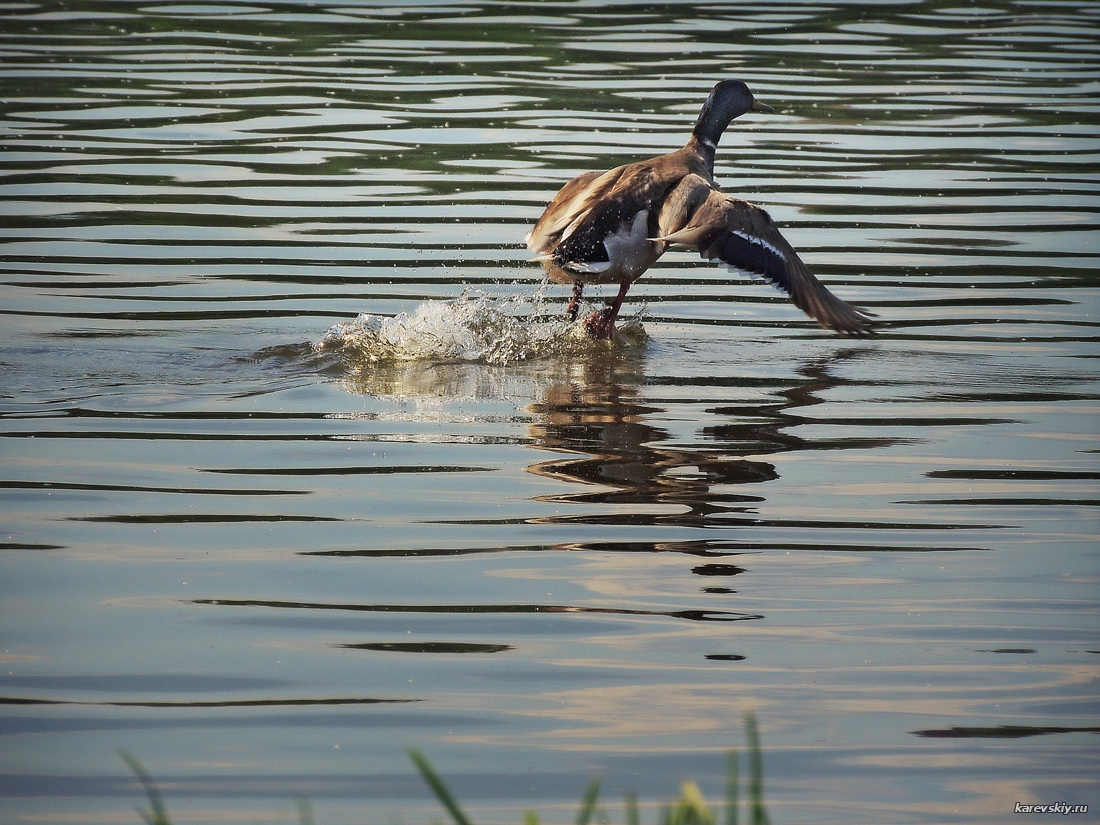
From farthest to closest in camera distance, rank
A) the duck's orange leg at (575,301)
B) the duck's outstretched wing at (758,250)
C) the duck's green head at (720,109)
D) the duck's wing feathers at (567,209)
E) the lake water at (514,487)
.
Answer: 1. the duck's green head at (720,109)
2. the duck's orange leg at (575,301)
3. the duck's wing feathers at (567,209)
4. the duck's outstretched wing at (758,250)
5. the lake water at (514,487)

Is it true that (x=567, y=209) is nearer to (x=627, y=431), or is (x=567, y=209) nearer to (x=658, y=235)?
(x=658, y=235)

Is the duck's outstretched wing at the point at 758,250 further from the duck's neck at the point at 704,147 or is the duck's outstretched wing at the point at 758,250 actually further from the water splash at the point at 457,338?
the duck's neck at the point at 704,147

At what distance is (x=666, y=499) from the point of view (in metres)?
6.08

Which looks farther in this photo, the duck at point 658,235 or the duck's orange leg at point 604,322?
the duck's orange leg at point 604,322

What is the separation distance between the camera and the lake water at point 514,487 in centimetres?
411

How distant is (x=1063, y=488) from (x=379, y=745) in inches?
141

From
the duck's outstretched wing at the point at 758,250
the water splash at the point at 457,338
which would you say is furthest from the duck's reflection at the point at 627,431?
the duck's outstretched wing at the point at 758,250

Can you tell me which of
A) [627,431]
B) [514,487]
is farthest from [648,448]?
[514,487]

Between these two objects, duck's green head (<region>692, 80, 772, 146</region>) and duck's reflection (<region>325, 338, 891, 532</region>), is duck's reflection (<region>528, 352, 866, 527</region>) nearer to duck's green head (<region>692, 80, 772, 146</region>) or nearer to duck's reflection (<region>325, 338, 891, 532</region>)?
duck's reflection (<region>325, 338, 891, 532</region>)

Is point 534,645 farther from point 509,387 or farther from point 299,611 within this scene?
point 509,387

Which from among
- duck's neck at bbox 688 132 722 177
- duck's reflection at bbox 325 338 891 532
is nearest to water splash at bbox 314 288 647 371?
duck's reflection at bbox 325 338 891 532

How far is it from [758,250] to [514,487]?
9.12 ft

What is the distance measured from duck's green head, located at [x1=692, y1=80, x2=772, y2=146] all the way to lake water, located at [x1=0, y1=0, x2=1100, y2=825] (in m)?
1.14

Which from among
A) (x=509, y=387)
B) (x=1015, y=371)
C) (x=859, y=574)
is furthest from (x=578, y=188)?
(x=859, y=574)
